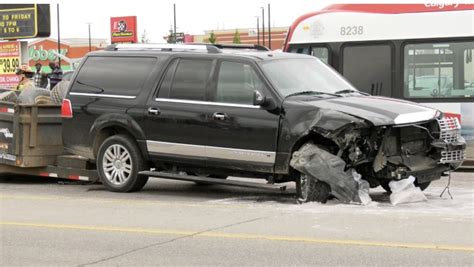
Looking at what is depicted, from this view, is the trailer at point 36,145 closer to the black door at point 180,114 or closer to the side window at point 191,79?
the black door at point 180,114

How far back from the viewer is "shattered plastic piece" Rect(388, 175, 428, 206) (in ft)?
28.5

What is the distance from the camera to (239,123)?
907 centimetres

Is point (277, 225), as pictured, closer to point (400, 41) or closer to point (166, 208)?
point (166, 208)

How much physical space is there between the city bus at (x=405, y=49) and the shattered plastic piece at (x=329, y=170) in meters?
4.98

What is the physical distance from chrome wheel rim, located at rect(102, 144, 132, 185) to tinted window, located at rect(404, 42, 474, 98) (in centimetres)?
619

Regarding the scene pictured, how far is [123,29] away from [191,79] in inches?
1851

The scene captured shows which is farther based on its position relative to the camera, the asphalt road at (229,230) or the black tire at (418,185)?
the black tire at (418,185)

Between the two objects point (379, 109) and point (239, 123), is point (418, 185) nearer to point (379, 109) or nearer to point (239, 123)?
point (379, 109)

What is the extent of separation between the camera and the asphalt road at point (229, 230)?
621 centimetres

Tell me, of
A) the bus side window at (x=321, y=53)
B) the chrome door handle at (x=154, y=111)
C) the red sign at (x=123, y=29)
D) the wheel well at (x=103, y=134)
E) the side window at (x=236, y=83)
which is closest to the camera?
the side window at (x=236, y=83)

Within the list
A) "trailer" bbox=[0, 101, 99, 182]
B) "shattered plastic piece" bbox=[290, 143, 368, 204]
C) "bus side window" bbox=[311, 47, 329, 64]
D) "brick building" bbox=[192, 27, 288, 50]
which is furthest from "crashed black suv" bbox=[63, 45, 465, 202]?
"brick building" bbox=[192, 27, 288, 50]

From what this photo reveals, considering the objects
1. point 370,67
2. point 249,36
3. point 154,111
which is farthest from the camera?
point 249,36

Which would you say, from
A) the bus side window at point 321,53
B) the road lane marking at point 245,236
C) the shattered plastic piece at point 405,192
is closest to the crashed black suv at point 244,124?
the shattered plastic piece at point 405,192

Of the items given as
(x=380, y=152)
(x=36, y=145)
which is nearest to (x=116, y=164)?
(x=36, y=145)
